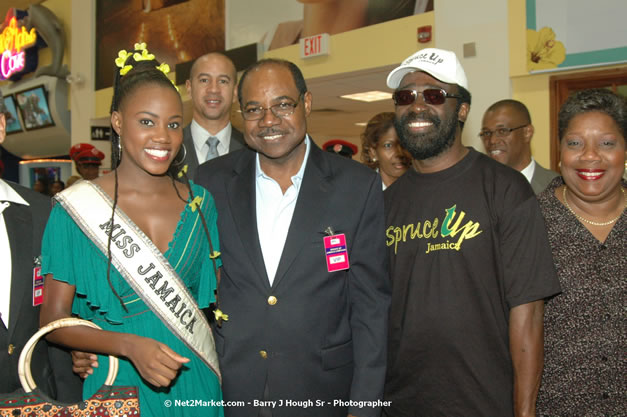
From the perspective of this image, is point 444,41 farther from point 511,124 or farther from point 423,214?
point 423,214

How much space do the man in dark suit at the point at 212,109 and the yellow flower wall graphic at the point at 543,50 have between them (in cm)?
326

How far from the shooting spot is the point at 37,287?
1958 millimetres

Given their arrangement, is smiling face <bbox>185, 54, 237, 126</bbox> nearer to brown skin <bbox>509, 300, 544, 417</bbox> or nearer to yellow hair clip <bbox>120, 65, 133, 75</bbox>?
yellow hair clip <bbox>120, 65, 133, 75</bbox>

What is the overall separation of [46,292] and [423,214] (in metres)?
1.36

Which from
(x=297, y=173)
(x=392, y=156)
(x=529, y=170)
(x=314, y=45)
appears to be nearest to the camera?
(x=297, y=173)

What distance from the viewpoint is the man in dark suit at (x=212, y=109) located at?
3.48 meters

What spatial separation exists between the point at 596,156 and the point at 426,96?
683 millimetres

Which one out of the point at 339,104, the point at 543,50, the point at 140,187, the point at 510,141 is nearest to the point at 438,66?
the point at 140,187

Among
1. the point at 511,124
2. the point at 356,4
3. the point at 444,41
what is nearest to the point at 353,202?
the point at 511,124

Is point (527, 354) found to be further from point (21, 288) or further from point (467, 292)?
point (21, 288)

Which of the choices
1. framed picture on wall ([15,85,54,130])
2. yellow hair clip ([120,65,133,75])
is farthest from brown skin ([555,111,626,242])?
framed picture on wall ([15,85,54,130])

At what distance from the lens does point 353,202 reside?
2127 mm

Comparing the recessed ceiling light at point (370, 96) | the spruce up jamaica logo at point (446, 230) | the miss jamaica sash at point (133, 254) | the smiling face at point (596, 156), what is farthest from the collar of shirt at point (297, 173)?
the recessed ceiling light at point (370, 96)

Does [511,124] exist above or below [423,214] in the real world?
above
